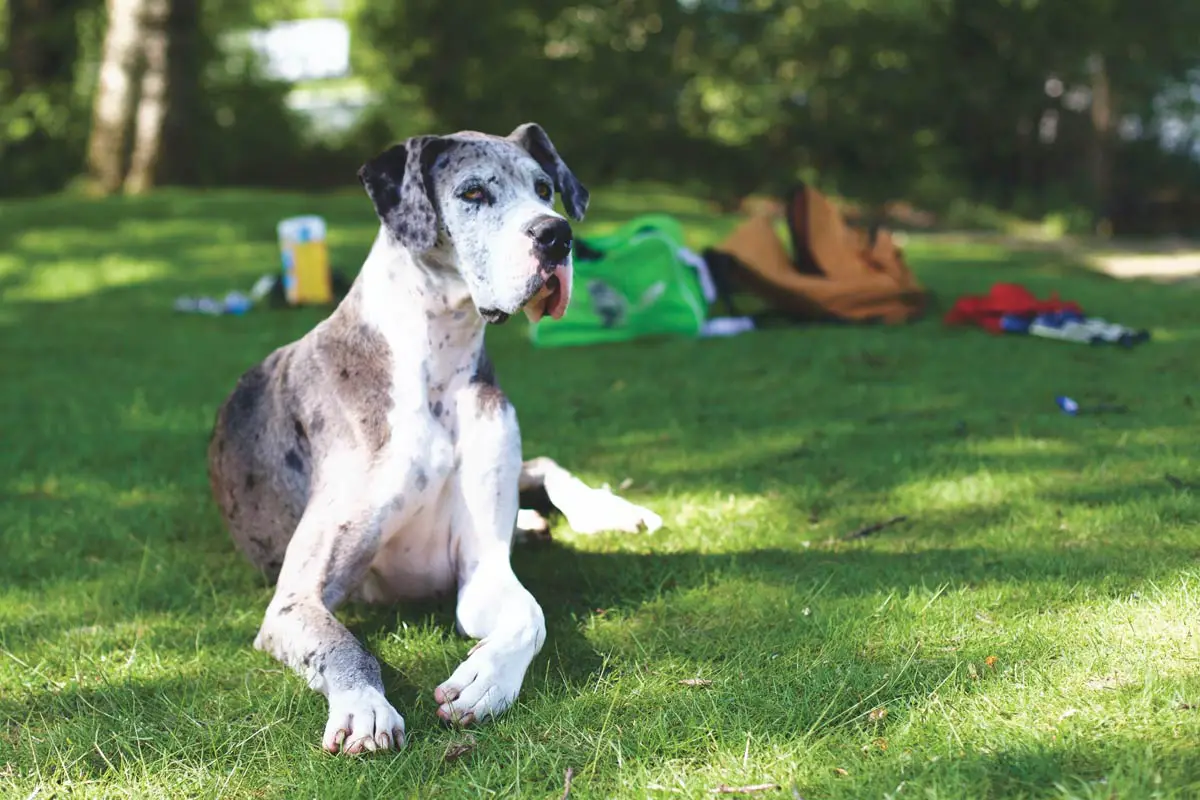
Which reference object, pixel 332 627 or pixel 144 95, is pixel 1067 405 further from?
pixel 144 95

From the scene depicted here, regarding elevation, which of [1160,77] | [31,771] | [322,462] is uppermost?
[1160,77]

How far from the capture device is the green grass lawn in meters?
2.67

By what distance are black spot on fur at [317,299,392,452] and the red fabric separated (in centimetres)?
590

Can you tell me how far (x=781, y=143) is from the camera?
75.4 ft

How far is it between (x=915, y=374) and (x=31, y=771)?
541 centimetres

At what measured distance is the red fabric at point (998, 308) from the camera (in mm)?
8547

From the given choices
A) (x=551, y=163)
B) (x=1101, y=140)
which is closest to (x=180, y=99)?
(x=551, y=163)

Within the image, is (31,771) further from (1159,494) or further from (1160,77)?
(1160,77)

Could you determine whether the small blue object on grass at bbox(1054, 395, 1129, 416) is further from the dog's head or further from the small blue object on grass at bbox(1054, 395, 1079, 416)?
the dog's head

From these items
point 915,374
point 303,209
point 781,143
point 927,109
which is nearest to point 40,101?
point 303,209

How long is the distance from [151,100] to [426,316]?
12.7m

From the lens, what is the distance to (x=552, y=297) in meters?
3.22

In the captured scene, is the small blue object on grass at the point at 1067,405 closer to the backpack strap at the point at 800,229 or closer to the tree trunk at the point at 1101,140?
the backpack strap at the point at 800,229

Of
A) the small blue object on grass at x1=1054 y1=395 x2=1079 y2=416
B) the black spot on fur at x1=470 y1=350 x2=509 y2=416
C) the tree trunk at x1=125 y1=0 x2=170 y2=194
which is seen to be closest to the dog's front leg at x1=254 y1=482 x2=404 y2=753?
the black spot on fur at x1=470 y1=350 x2=509 y2=416
